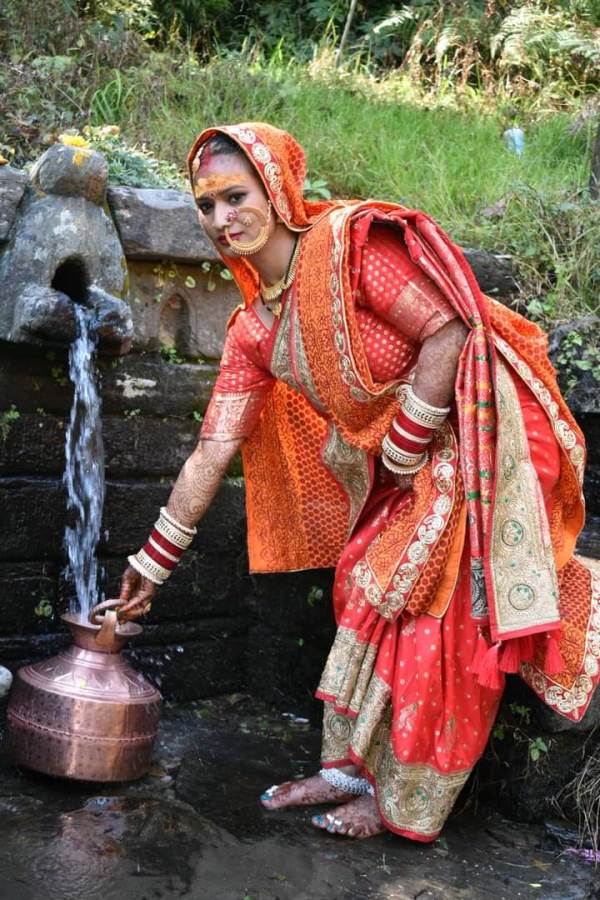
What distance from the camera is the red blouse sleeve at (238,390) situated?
129 inches

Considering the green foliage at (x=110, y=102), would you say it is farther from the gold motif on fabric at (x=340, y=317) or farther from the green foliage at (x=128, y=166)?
the gold motif on fabric at (x=340, y=317)

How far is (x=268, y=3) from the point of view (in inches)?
365

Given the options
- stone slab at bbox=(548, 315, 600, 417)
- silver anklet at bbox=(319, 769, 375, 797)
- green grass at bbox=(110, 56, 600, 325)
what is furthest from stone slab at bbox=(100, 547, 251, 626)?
green grass at bbox=(110, 56, 600, 325)

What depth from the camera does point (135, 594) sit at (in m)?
3.29

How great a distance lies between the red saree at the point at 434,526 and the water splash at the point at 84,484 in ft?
2.52

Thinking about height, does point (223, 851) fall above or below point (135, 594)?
below

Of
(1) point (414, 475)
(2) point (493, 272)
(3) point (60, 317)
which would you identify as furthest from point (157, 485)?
(2) point (493, 272)

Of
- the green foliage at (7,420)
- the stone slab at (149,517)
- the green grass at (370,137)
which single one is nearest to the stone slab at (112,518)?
the stone slab at (149,517)

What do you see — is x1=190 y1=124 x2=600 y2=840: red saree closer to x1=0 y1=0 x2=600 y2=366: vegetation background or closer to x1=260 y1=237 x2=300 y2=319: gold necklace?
x1=260 y1=237 x2=300 y2=319: gold necklace

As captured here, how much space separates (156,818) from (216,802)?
0.23 meters

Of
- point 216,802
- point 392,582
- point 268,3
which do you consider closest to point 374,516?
point 392,582

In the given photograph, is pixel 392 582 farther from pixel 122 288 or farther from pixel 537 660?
pixel 122 288

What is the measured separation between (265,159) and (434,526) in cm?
103

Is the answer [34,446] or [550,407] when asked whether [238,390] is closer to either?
[34,446]
